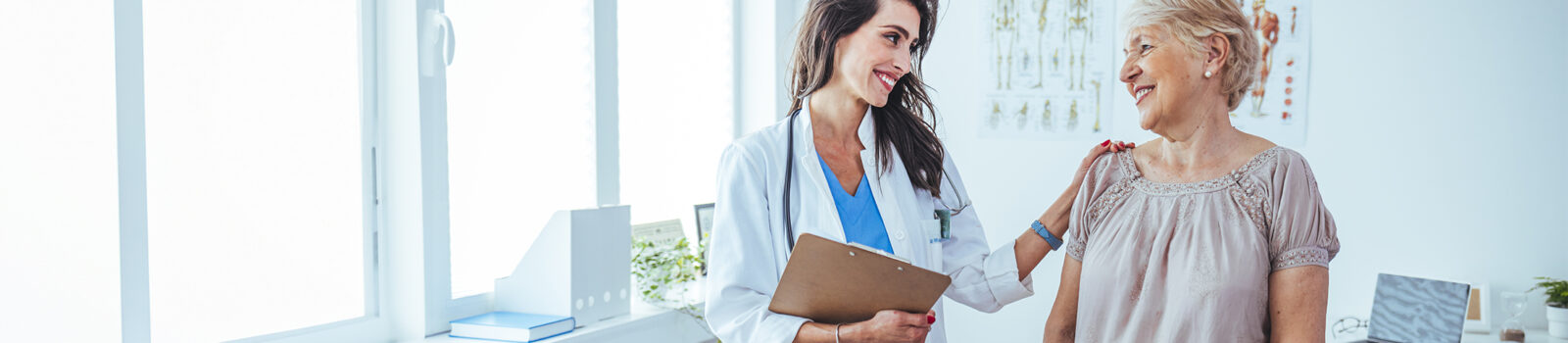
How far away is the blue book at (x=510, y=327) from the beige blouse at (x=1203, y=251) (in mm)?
1298

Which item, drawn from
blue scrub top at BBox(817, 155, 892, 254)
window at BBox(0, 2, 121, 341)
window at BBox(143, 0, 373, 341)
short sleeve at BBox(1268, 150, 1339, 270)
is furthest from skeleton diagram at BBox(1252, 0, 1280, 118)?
window at BBox(0, 2, 121, 341)

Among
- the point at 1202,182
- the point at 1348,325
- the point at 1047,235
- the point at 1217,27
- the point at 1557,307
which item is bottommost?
the point at 1348,325

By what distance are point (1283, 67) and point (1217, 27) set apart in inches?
66.0

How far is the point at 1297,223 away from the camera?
58.1 inches

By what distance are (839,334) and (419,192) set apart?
1255mm

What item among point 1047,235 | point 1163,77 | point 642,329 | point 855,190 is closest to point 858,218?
point 855,190

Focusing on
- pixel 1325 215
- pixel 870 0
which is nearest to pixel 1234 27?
pixel 1325 215

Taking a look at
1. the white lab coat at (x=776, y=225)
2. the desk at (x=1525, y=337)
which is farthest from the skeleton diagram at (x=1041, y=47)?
the white lab coat at (x=776, y=225)

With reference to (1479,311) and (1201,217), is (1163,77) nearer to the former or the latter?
(1201,217)

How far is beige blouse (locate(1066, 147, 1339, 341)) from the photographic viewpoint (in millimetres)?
1492

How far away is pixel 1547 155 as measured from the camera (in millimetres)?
2723

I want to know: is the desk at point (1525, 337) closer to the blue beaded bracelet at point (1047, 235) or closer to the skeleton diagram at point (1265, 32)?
the skeleton diagram at point (1265, 32)

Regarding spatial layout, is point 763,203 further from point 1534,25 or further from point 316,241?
point 1534,25

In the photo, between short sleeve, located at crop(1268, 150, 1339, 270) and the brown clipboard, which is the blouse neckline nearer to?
short sleeve, located at crop(1268, 150, 1339, 270)
